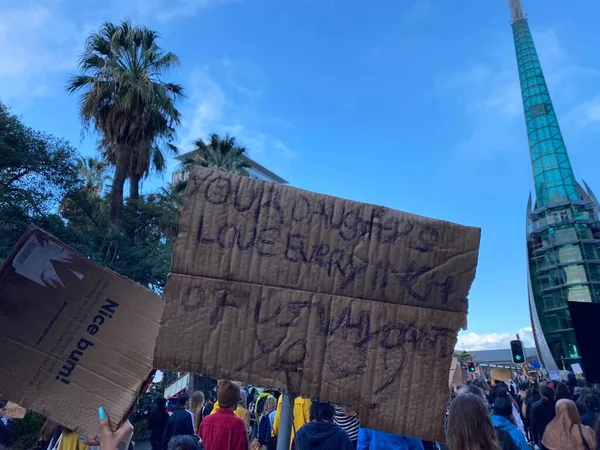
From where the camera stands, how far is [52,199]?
14.9 metres

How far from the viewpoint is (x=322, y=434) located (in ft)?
12.2

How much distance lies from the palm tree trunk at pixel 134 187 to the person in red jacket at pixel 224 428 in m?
15.3

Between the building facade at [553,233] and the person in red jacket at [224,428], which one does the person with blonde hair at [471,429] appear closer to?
the person in red jacket at [224,428]

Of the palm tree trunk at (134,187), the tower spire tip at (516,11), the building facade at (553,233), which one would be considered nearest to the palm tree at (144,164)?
the palm tree trunk at (134,187)

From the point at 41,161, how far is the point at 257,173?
1993 inches

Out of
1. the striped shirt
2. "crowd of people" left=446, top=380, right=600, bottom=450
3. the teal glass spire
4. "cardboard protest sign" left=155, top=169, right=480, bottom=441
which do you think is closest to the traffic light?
"crowd of people" left=446, top=380, right=600, bottom=450

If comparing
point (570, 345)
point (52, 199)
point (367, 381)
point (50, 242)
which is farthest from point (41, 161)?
point (570, 345)

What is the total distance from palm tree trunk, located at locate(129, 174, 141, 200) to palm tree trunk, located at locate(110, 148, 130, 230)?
44.0 inches

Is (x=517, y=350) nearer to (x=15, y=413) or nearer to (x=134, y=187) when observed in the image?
(x=134, y=187)

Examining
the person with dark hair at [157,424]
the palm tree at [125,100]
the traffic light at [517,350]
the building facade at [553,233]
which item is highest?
the building facade at [553,233]

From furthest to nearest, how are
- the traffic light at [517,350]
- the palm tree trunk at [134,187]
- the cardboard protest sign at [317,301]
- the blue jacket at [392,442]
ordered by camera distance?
the traffic light at [517,350], the palm tree trunk at [134,187], the blue jacket at [392,442], the cardboard protest sign at [317,301]

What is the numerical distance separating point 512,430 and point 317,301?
3.23m

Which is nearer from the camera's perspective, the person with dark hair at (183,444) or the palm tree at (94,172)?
the person with dark hair at (183,444)

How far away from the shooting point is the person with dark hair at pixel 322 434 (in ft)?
12.0
